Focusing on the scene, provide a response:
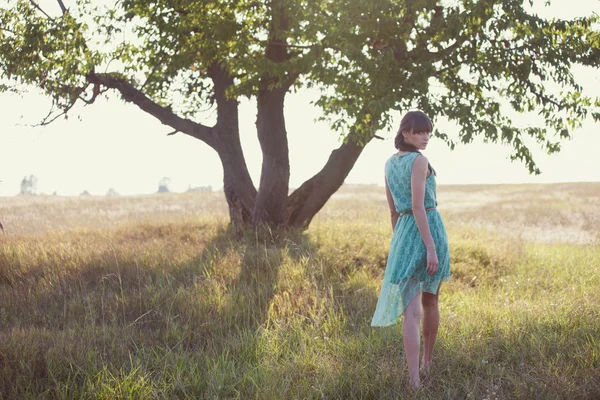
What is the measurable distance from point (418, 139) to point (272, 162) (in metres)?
8.46

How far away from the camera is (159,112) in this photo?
1406 cm

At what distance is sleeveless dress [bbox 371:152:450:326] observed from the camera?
4918mm

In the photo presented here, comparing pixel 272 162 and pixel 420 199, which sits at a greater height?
pixel 272 162

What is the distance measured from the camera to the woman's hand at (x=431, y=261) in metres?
4.76

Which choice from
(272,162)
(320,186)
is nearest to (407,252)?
(272,162)

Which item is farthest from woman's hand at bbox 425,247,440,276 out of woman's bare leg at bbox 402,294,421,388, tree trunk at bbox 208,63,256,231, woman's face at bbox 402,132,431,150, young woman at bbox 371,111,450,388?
tree trunk at bbox 208,63,256,231

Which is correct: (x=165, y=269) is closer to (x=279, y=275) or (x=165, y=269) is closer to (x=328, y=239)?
(x=279, y=275)

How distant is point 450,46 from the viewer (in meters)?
11.0

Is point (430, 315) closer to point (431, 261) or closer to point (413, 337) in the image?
point (413, 337)

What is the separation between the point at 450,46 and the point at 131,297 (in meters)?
7.55

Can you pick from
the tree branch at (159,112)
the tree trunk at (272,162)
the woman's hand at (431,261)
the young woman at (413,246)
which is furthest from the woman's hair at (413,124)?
the tree branch at (159,112)

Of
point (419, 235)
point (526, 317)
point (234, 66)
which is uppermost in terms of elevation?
point (234, 66)

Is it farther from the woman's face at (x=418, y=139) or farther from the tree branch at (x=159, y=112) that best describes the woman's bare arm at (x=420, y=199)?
the tree branch at (x=159, y=112)

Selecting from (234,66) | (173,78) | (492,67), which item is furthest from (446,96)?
(173,78)
